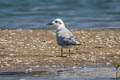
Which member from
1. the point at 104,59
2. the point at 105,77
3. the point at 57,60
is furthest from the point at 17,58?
the point at 105,77

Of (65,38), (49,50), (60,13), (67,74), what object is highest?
(60,13)

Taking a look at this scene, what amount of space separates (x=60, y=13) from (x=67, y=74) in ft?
55.8

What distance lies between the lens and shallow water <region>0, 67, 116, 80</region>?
503 inches

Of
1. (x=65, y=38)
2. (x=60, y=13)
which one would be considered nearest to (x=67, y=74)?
(x=65, y=38)

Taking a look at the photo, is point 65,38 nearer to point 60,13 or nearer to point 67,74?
point 67,74

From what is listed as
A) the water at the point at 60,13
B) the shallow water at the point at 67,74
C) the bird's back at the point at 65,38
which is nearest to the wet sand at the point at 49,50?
the bird's back at the point at 65,38

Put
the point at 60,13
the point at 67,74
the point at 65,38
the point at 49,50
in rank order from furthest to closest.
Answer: the point at 60,13, the point at 49,50, the point at 65,38, the point at 67,74

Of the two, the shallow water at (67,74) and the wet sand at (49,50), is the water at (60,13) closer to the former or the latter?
the wet sand at (49,50)

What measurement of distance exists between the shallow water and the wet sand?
0.60m

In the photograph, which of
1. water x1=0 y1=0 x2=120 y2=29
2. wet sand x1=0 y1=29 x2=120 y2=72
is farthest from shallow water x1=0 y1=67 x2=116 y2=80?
water x1=0 y1=0 x2=120 y2=29

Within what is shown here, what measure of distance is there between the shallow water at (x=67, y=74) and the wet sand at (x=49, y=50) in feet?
1.96

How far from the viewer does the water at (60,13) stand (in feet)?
81.4

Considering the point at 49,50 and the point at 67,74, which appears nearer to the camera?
the point at 67,74

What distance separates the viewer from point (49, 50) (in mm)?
17031
